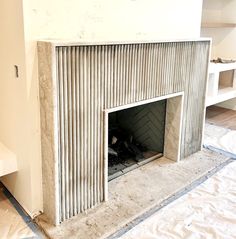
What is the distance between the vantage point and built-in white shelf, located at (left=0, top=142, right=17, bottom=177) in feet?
6.48

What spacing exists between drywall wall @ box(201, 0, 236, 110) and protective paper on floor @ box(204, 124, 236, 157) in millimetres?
1006

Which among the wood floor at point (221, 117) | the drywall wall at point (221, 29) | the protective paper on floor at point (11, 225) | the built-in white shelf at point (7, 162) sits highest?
the drywall wall at point (221, 29)

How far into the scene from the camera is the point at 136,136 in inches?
119

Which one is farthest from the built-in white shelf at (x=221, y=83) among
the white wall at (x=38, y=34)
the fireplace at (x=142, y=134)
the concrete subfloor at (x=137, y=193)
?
the white wall at (x=38, y=34)

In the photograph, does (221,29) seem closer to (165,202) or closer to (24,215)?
(165,202)

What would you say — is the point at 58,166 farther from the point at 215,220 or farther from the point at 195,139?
the point at 195,139

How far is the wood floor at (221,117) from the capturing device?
153 inches

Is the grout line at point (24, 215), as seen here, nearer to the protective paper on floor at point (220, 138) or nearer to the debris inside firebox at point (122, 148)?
the debris inside firebox at point (122, 148)

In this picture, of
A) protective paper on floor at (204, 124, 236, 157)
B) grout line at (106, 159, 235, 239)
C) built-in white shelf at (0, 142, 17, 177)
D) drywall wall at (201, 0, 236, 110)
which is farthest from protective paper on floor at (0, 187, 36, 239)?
drywall wall at (201, 0, 236, 110)

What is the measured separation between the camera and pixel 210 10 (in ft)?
13.7

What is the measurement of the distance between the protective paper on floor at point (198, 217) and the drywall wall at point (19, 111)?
0.70 meters

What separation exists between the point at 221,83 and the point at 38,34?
3406 mm

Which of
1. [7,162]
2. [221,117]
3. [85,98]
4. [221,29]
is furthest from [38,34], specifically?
[221,29]

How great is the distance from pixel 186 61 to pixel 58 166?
A: 142cm
